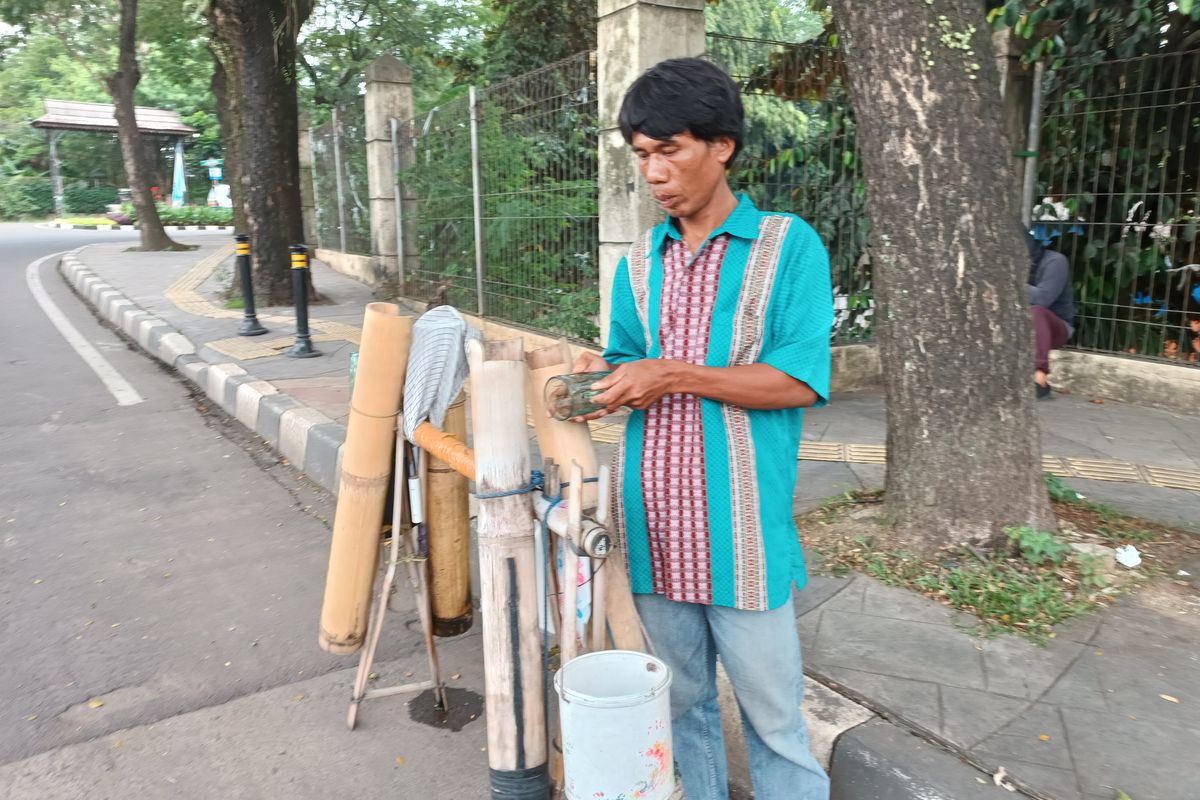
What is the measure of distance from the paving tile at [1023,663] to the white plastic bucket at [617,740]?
1.38 meters

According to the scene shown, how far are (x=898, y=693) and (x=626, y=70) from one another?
4.31 metres

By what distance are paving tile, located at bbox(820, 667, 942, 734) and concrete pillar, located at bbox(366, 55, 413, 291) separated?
→ 946 cm

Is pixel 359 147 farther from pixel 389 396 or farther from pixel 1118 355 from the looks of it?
pixel 389 396

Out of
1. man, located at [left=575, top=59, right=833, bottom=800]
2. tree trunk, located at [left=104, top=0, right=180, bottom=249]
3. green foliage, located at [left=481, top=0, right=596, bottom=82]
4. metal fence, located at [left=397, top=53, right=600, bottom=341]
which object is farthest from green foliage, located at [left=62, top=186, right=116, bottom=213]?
man, located at [left=575, top=59, right=833, bottom=800]

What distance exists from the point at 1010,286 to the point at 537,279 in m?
4.85

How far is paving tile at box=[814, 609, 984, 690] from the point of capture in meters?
2.72

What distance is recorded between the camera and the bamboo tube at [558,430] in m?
1.83

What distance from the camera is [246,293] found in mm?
8898

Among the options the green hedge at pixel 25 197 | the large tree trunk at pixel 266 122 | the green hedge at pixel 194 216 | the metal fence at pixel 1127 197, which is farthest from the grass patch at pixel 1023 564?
the green hedge at pixel 25 197

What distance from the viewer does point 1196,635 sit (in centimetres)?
290

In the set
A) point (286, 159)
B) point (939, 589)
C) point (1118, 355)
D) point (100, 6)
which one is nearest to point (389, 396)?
point (939, 589)

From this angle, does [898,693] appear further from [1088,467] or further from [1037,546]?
[1088,467]

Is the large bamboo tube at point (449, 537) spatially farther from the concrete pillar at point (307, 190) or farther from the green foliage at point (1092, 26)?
the concrete pillar at point (307, 190)

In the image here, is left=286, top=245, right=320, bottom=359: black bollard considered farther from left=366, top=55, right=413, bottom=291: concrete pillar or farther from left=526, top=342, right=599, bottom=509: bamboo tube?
left=526, top=342, right=599, bottom=509: bamboo tube
